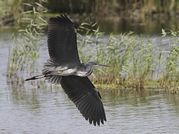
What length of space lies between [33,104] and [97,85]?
1184mm

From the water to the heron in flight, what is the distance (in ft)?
4.75

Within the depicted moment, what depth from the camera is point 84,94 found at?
25.7ft

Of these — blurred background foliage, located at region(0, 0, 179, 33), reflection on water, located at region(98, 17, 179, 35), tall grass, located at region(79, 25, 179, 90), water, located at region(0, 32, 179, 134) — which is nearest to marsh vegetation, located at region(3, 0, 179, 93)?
tall grass, located at region(79, 25, 179, 90)

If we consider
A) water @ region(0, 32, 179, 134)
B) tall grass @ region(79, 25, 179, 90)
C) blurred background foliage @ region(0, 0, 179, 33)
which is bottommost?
water @ region(0, 32, 179, 134)

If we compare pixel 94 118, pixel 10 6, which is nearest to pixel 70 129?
pixel 94 118

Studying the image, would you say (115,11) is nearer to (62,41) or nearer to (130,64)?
(130,64)

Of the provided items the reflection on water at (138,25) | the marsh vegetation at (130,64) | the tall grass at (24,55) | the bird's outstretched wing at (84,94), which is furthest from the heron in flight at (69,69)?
the reflection on water at (138,25)

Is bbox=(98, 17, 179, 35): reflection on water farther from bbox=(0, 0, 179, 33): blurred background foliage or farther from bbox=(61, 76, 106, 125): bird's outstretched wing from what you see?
bbox=(61, 76, 106, 125): bird's outstretched wing

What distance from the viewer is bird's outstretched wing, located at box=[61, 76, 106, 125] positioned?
7711mm

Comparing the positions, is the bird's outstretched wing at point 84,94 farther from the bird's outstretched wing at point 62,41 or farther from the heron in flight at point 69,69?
the bird's outstretched wing at point 62,41

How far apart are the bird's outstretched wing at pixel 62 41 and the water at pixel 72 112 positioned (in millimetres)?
1867

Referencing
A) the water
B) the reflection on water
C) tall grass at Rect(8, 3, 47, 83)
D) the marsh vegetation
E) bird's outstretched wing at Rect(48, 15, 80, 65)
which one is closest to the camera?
bird's outstretched wing at Rect(48, 15, 80, 65)

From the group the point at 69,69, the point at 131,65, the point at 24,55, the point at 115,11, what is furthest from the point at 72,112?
the point at 115,11

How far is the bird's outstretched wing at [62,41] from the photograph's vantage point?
7.39 metres
